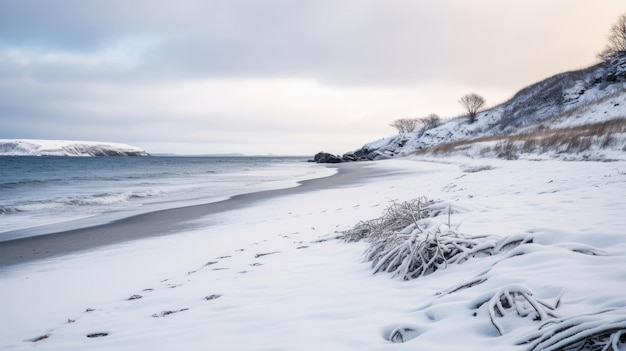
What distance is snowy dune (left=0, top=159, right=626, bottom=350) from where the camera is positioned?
2010 millimetres

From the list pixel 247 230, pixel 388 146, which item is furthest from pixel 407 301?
pixel 388 146

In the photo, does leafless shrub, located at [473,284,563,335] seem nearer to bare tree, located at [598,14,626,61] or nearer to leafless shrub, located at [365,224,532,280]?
leafless shrub, located at [365,224,532,280]

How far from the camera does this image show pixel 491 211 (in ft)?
15.2

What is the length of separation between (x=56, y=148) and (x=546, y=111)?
460 ft

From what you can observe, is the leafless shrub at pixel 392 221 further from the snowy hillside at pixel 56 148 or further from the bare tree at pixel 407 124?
the snowy hillside at pixel 56 148

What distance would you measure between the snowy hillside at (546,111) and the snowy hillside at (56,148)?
10619 cm

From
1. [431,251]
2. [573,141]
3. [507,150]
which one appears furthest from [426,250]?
[507,150]

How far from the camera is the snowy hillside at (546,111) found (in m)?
25.9

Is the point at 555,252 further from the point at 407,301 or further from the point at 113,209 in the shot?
the point at 113,209

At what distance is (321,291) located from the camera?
119 inches

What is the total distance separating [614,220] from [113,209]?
12.9 m

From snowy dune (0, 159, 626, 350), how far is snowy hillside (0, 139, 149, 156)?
136 metres

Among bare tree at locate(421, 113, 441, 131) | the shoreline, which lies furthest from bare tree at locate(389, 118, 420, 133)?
the shoreline

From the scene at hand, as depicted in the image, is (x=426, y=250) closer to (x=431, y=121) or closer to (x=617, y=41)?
(x=617, y=41)
